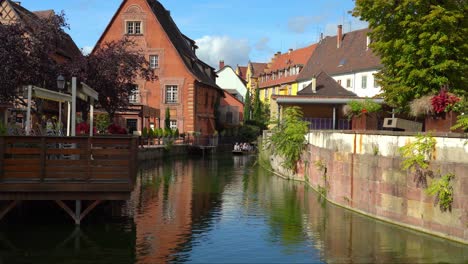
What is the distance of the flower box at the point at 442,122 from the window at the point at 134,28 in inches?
1833

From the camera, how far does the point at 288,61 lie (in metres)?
92.3

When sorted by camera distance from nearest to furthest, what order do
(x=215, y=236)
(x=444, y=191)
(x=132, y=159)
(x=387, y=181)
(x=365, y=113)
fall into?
1. (x=444, y=191)
2. (x=132, y=159)
3. (x=215, y=236)
4. (x=387, y=181)
5. (x=365, y=113)

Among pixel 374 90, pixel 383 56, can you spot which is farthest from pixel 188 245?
pixel 374 90

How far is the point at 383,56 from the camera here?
2756 cm

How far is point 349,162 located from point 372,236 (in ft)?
15.3

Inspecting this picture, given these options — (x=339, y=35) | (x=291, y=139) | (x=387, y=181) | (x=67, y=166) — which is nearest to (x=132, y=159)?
(x=67, y=166)

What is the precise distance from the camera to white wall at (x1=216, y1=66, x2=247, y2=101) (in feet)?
333

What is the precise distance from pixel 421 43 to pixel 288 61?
225ft

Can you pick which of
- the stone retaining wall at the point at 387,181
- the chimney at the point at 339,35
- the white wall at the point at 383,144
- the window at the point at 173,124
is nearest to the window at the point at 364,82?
the chimney at the point at 339,35

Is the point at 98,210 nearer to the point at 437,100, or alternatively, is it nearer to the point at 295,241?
the point at 295,241

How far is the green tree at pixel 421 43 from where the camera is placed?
2427 centimetres

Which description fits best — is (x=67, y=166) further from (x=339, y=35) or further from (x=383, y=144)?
(x=339, y=35)

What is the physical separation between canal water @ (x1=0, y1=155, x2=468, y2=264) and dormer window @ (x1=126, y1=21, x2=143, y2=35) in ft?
128

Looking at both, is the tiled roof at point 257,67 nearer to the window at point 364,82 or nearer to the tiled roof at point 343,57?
the tiled roof at point 343,57
